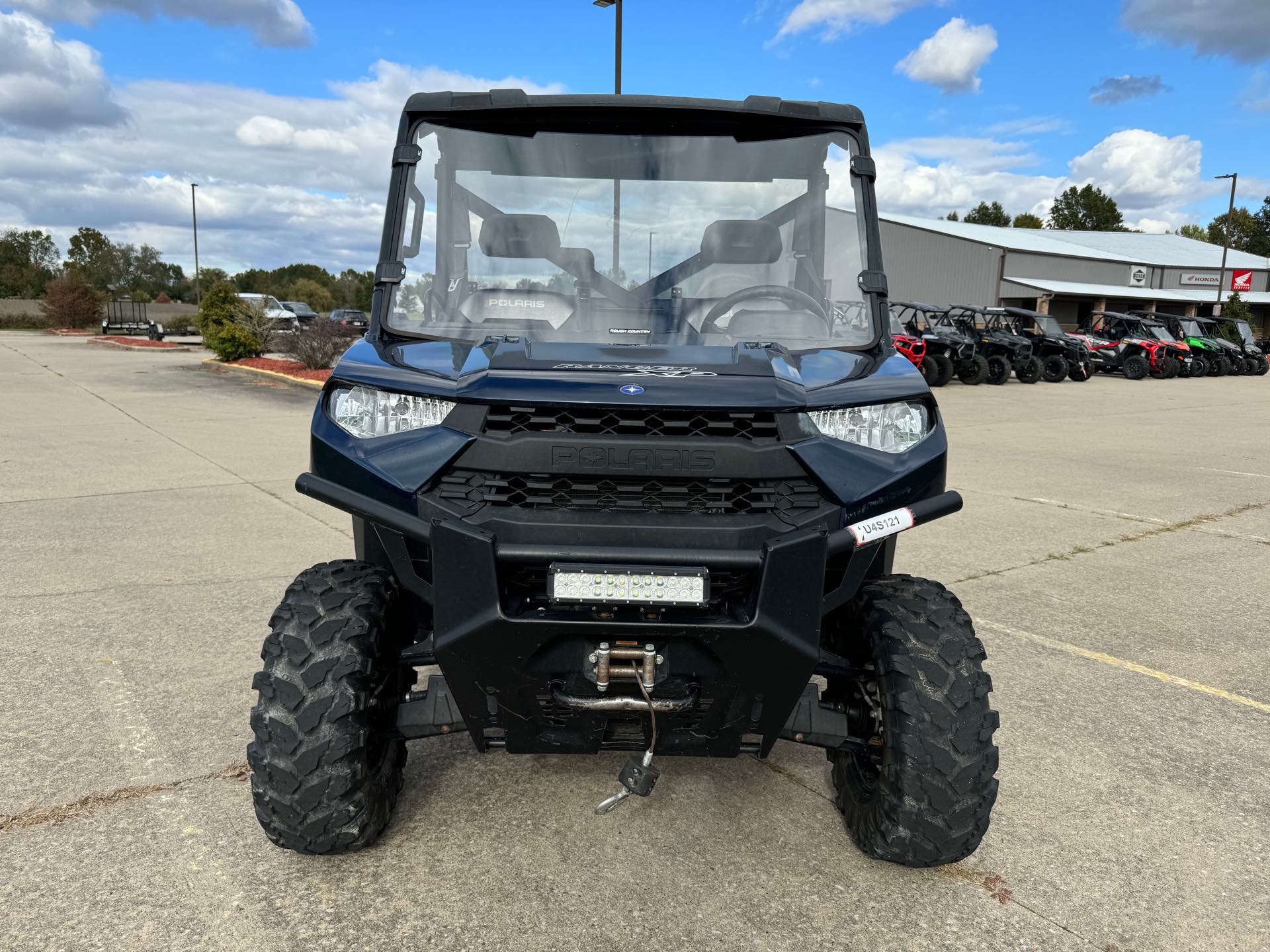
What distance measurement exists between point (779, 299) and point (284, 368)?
18737 mm

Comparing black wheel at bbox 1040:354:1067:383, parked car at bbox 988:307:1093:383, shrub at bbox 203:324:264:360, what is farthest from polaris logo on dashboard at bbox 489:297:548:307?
black wheel at bbox 1040:354:1067:383

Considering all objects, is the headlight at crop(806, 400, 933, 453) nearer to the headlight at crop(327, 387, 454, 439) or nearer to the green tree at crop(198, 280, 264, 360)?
the headlight at crop(327, 387, 454, 439)

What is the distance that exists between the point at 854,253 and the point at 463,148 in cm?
136

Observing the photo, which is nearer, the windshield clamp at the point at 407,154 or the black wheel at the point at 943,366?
the windshield clamp at the point at 407,154

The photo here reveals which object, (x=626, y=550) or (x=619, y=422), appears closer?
(x=626, y=550)

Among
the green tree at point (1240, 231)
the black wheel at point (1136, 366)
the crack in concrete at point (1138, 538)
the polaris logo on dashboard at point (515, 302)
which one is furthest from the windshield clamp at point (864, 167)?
the green tree at point (1240, 231)

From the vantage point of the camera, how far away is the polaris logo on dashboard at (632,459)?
2338 mm

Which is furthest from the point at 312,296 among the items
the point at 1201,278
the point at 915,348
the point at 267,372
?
the point at 915,348

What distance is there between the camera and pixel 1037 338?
78.2 feet

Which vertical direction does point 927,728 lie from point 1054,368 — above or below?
below

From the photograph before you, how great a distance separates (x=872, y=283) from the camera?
3.18 metres

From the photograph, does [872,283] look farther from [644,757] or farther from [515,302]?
[644,757]

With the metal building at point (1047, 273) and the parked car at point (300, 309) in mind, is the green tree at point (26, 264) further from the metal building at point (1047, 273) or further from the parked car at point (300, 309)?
the metal building at point (1047, 273)

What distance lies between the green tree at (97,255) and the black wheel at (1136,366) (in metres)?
84.9
